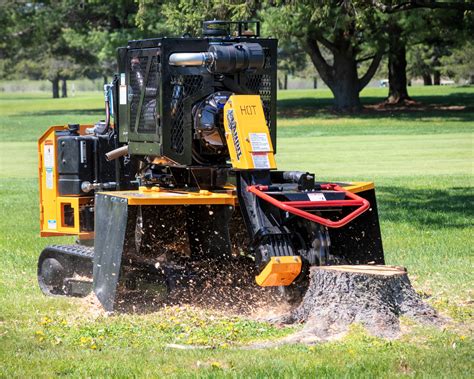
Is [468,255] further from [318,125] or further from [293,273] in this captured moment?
[318,125]

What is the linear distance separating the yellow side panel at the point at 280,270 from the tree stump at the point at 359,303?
139 mm

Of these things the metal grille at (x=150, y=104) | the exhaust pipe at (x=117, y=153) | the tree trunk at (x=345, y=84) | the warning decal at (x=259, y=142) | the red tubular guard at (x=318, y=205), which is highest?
the metal grille at (x=150, y=104)

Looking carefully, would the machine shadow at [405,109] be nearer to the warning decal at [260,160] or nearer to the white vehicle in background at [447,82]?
the warning decal at [260,160]

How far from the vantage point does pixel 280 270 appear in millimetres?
8266

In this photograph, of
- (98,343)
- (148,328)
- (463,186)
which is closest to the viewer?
(98,343)

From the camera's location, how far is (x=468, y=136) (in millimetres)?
35281

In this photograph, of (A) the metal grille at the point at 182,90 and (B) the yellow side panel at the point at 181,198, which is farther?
(A) the metal grille at the point at 182,90

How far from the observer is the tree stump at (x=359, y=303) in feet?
25.8

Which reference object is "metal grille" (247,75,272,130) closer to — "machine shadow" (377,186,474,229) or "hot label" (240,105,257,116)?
"hot label" (240,105,257,116)

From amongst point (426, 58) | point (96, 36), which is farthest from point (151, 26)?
point (426, 58)

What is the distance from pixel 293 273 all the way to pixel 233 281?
3.97 ft

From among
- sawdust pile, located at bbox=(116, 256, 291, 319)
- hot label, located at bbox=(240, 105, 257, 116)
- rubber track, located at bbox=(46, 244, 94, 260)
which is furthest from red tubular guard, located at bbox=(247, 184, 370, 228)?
rubber track, located at bbox=(46, 244, 94, 260)

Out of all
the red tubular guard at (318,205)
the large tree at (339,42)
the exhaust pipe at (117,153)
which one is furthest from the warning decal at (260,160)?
the large tree at (339,42)

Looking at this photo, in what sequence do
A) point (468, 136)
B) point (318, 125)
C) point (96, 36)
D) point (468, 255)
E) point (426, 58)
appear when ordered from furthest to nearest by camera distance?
point (426, 58), point (96, 36), point (318, 125), point (468, 136), point (468, 255)
